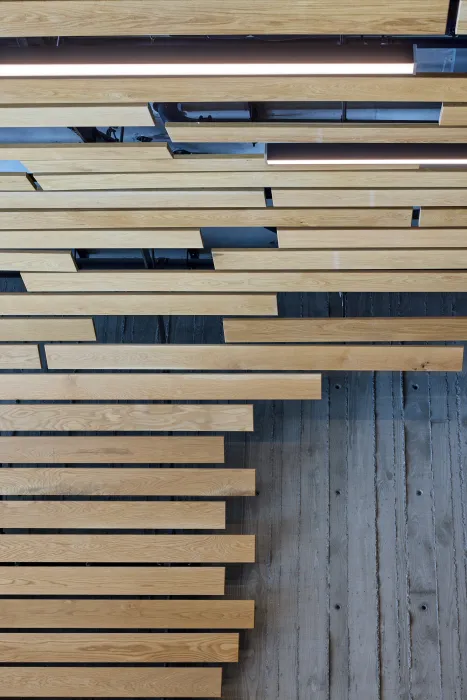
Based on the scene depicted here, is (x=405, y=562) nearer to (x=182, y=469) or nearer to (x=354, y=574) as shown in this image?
(x=354, y=574)

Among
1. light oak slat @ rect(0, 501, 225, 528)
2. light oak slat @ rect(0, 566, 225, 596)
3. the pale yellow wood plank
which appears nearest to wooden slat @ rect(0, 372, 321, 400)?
the pale yellow wood plank

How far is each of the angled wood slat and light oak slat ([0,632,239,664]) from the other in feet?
1.72

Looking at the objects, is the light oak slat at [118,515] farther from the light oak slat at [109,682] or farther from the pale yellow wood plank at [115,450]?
the light oak slat at [109,682]

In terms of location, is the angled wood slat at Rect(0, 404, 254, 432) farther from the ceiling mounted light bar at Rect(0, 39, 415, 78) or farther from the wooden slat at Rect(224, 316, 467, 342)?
the ceiling mounted light bar at Rect(0, 39, 415, 78)

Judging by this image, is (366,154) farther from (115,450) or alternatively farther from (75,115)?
(115,450)

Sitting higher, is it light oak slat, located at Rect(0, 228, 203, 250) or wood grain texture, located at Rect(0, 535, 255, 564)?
light oak slat, located at Rect(0, 228, 203, 250)

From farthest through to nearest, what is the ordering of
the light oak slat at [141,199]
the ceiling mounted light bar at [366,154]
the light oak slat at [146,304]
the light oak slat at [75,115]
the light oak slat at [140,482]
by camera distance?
the light oak slat at [140,482]
the light oak slat at [146,304]
the light oak slat at [141,199]
the ceiling mounted light bar at [366,154]
the light oak slat at [75,115]

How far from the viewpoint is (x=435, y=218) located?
1.88 metres

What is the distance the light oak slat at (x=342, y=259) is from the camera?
6.46 feet

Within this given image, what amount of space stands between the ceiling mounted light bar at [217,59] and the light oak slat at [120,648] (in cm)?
139

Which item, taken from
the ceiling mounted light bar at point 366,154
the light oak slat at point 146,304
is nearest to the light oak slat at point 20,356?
the light oak slat at point 146,304

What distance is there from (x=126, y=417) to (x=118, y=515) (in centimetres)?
25

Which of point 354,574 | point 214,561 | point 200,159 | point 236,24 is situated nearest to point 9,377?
point 214,561

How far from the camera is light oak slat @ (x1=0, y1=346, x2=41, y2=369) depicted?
7.33 ft
